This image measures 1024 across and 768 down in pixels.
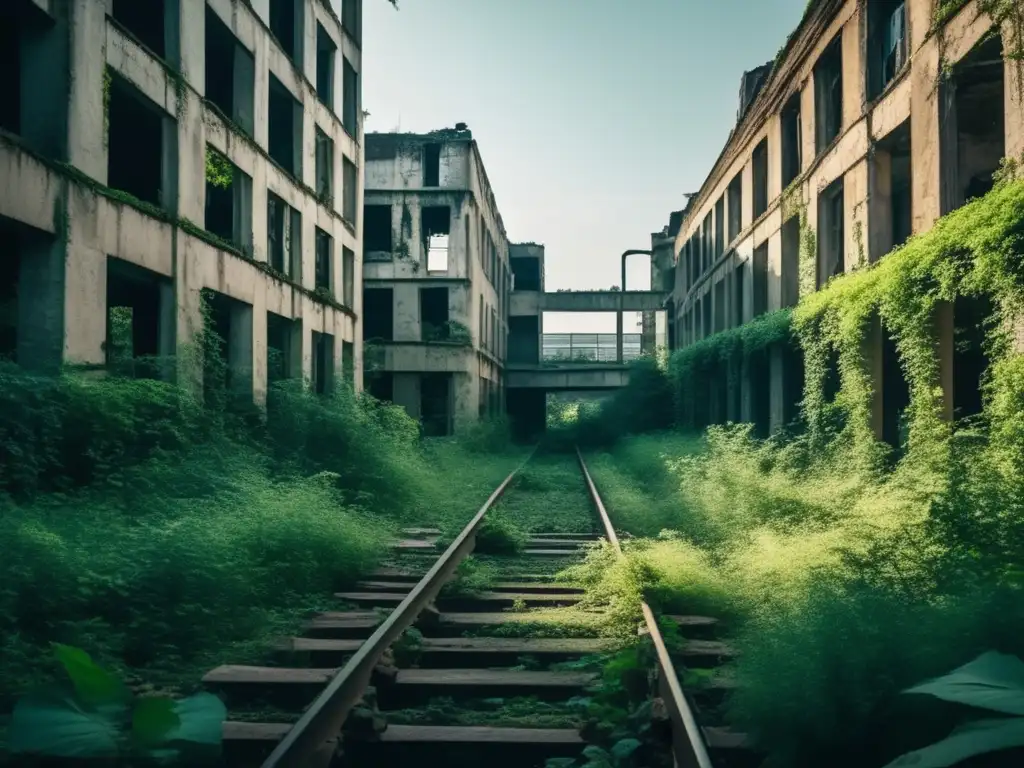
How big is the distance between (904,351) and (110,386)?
990cm

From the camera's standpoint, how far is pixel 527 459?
25.5 meters

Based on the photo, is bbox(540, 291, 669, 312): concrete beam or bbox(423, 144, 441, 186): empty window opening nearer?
bbox(423, 144, 441, 186): empty window opening

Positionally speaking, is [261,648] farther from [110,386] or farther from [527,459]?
[527,459]

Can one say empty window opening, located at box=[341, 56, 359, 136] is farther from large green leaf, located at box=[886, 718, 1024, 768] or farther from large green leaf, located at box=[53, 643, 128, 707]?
large green leaf, located at box=[886, 718, 1024, 768]

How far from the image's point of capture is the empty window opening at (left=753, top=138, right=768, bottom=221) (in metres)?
20.7

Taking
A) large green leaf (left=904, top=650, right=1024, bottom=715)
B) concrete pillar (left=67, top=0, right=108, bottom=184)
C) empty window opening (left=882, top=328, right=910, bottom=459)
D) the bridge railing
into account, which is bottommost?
large green leaf (left=904, top=650, right=1024, bottom=715)

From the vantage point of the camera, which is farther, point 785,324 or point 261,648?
point 785,324

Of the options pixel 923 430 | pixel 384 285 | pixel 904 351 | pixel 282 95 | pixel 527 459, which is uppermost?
pixel 282 95

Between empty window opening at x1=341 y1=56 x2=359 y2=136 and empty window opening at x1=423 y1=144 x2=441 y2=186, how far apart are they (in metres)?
7.81

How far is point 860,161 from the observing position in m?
13.6

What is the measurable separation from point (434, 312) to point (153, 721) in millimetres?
→ 28263

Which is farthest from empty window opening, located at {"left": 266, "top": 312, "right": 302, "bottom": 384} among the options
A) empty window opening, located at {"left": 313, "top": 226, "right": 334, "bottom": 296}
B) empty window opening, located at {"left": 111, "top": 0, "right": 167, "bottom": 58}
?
empty window opening, located at {"left": 111, "top": 0, "right": 167, "bottom": 58}

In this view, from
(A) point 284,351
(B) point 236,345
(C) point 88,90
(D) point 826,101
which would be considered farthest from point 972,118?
(A) point 284,351

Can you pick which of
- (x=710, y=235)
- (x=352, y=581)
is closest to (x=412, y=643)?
(x=352, y=581)
